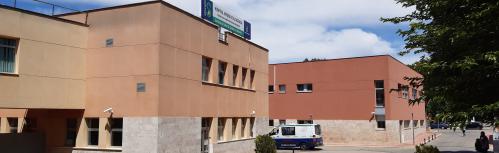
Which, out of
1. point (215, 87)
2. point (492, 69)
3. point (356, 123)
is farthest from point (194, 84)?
point (356, 123)

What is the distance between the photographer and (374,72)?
1805 inches

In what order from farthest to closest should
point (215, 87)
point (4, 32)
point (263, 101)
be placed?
point (263, 101)
point (215, 87)
point (4, 32)

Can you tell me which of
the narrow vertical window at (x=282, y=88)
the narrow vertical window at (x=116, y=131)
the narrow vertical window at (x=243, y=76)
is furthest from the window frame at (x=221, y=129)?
the narrow vertical window at (x=282, y=88)

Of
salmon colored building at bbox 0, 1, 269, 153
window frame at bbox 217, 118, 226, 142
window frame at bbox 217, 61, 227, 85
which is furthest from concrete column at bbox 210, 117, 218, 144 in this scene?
window frame at bbox 217, 61, 227, 85

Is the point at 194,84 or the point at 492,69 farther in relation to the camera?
the point at 194,84

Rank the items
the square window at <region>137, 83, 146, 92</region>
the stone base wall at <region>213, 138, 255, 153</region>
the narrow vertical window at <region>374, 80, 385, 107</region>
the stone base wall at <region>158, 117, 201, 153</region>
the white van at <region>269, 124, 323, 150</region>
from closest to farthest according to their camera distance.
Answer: the stone base wall at <region>158, 117, 201, 153</region>
the square window at <region>137, 83, 146, 92</region>
the stone base wall at <region>213, 138, 255, 153</region>
the white van at <region>269, 124, 323, 150</region>
the narrow vertical window at <region>374, 80, 385, 107</region>

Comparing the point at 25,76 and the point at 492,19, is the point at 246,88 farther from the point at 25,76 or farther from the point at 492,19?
the point at 492,19

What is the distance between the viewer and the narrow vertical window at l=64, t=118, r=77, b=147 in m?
23.0

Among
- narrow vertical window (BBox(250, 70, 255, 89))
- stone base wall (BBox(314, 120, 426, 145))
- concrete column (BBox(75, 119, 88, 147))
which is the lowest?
stone base wall (BBox(314, 120, 426, 145))

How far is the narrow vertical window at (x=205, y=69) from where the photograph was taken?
25.6 meters

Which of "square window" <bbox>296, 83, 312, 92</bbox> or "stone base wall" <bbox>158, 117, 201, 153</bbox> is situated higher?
"square window" <bbox>296, 83, 312, 92</bbox>

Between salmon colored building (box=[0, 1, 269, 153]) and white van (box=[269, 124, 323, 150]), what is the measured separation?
42.4 feet

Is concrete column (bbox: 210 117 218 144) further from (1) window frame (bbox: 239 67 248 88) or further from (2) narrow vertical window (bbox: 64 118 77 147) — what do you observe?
(2) narrow vertical window (bbox: 64 118 77 147)

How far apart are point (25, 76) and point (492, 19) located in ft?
54.9
